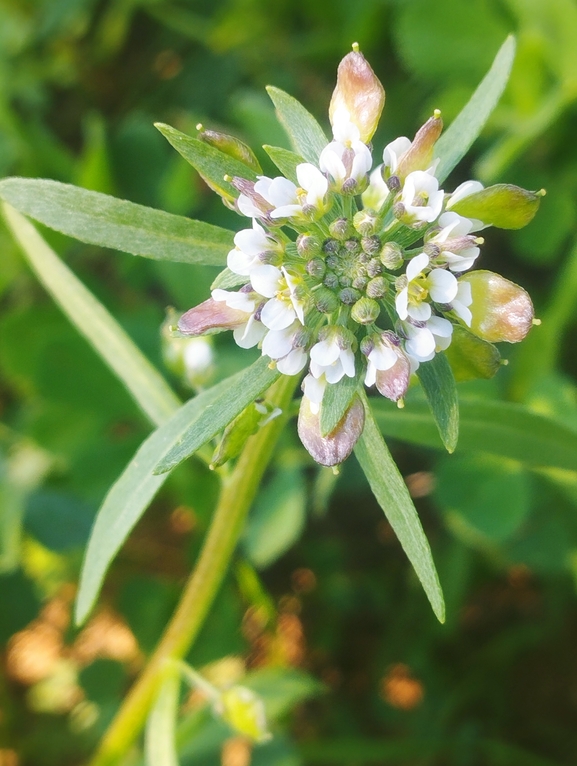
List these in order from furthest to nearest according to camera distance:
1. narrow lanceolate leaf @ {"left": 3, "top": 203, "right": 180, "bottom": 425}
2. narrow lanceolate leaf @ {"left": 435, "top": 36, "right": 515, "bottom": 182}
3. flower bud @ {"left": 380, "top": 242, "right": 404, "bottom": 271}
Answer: narrow lanceolate leaf @ {"left": 3, "top": 203, "right": 180, "bottom": 425} < narrow lanceolate leaf @ {"left": 435, "top": 36, "right": 515, "bottom": 182} < flower bud @ {"left": 380, "top": 242, "right": 404, "bottom": 271}

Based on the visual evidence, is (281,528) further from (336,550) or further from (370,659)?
(370,659)

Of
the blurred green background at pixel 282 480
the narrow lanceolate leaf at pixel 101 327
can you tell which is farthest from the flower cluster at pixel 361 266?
the blurred green background at pixel 282 480

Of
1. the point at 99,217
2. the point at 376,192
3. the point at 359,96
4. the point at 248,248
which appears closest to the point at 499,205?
the point at 376,192

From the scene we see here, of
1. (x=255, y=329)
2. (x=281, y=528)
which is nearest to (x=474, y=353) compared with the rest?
(x=255, y=329)

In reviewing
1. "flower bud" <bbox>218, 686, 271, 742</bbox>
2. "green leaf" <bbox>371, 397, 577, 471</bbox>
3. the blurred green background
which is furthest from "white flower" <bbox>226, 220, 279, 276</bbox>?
the blurred green background

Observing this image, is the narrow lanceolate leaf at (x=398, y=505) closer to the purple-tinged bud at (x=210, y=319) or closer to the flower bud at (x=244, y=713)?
the purple-tinged bud at (x=210, y=319)

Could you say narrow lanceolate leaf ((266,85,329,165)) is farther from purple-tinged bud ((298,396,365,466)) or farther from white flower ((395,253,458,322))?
purple-tinged bud ((298,396,365,466))
